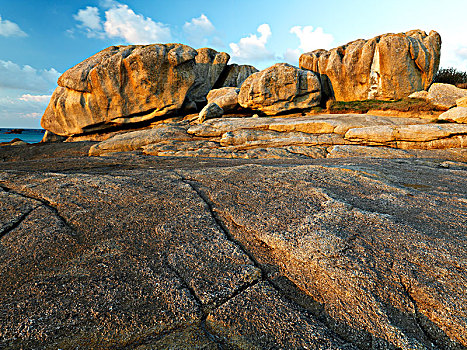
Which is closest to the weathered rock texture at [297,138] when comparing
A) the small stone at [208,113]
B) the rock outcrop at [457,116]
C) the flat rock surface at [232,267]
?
the rock outcrop at [457,116]

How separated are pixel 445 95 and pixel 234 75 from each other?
25615 mm

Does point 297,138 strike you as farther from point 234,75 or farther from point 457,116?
point 234,75

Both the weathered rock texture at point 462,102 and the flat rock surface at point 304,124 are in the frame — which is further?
the flat rock surface at point 304,124

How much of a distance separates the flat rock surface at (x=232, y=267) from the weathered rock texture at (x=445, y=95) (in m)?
15.6

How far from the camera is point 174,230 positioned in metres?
3.72

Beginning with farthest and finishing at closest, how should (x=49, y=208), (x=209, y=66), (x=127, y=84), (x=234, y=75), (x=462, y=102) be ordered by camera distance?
(x=234, y=75)
(x=209, y=66)
(x=127, y=84)
(x=462, y=102)
(x=49, y=208)

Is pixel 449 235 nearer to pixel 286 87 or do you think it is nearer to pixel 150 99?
pixel 286 87

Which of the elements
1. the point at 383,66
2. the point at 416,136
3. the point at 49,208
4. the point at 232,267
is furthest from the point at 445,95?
the point at 49,208

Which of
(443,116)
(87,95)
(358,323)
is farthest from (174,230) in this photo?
(87,95)

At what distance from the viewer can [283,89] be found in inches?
848

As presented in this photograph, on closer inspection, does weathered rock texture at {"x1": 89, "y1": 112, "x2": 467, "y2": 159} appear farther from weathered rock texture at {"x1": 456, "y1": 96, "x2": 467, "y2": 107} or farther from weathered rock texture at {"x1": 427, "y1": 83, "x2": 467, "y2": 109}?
weathered rock texture at {"x1": 427, "y1": 83, "x2": 467, "y2": 109}

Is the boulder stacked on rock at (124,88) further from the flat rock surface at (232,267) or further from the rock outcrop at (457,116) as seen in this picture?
the flat rock surface at (232,267)

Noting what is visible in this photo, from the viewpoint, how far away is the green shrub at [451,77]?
23158 millimetres

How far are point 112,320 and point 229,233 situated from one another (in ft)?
6.00
